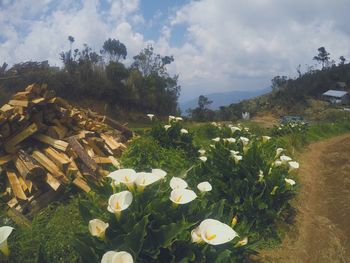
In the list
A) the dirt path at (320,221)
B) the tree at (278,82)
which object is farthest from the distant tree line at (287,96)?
the dirt path at (320,221)

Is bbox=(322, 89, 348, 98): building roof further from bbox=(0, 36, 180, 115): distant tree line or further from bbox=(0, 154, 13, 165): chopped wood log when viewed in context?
bbox=(0, 154, 13, 165): chopped wood log

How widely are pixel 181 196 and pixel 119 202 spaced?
645 millimetres

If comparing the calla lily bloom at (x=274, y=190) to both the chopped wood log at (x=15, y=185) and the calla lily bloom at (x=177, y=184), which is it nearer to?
the calla lily bloom at (x=177, y=184)

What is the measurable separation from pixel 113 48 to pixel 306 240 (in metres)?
48.9

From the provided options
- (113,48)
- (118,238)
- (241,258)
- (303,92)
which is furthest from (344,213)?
(303,92)

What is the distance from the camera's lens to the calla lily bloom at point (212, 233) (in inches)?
134

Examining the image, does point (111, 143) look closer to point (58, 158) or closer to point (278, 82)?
point (58, 158)

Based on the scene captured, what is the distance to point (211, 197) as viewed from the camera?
643cm

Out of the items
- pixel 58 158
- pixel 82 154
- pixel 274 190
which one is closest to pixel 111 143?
pixel 82 154

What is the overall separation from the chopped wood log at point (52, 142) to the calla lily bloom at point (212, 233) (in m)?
4.14

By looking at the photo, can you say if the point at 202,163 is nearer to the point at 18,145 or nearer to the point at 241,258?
the point at 241,258

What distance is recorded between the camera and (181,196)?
379 centimetres

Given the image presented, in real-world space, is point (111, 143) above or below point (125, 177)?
below

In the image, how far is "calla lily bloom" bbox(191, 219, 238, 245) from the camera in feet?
11.1
